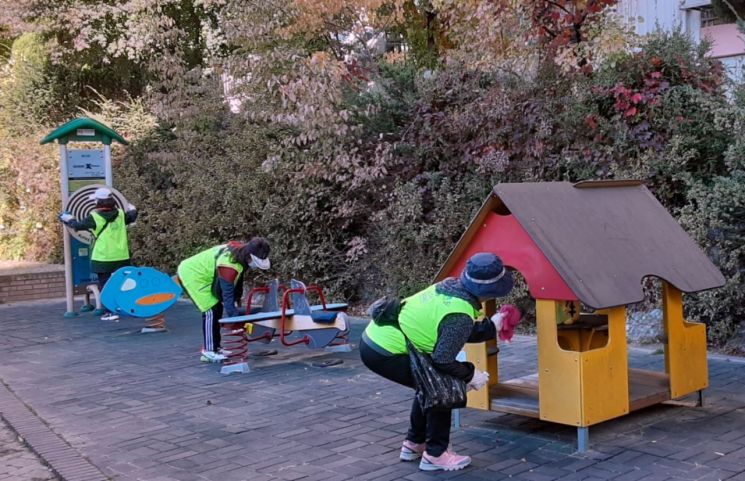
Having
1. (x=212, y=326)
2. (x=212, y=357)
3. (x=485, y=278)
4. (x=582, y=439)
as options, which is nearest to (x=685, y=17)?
(x=212, y=326)

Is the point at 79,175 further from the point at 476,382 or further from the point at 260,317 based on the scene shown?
the point at 476,382

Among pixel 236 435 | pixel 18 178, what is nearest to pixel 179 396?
pixel 236 435

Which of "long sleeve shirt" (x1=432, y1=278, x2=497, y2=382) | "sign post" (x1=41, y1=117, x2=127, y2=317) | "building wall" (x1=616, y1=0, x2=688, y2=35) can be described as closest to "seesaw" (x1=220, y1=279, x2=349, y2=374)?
"long sleeve shirt" (x1=432, y1=278, x2=497, y2=382)

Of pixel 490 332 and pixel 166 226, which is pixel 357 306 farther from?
pixel 490 332

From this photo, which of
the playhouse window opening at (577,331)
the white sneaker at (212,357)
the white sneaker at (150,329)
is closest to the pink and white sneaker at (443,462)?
the playhouse window opening at (577,331)

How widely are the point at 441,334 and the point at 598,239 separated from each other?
4.59 ft

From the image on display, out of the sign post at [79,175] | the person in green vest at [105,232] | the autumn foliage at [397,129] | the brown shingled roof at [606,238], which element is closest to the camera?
the brown shingled roof at [606,238]

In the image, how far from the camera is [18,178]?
17500 mm

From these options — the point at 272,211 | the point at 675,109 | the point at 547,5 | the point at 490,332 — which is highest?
the point at 547,5

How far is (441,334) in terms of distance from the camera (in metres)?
4.55

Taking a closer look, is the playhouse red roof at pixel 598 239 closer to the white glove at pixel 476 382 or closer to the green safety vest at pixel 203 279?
the white glove at pixel 476 382

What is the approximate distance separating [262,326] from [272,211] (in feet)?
12.7

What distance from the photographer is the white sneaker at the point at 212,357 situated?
8297 millimetres

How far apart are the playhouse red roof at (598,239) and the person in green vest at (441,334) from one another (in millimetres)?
456
